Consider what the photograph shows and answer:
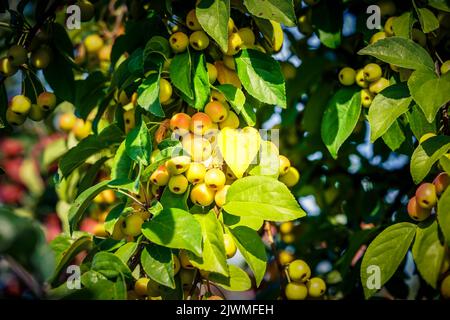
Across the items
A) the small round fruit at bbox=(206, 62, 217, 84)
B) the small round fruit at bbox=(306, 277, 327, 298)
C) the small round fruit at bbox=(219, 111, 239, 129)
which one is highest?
the small round fruit at bbox=(206, 62, 217, 84)

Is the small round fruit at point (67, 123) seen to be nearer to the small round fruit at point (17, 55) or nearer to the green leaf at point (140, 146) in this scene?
the small round fruit at point (17, 55)

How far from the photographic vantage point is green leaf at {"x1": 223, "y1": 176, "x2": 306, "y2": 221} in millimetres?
962

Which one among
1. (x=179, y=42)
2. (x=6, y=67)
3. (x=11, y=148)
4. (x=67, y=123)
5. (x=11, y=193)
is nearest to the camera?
(x=179, y=42)

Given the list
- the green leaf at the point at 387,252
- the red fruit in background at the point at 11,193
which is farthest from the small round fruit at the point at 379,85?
the red fruit in background at the point at 11,193

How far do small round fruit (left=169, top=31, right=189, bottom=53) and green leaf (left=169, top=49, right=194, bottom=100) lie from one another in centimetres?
1

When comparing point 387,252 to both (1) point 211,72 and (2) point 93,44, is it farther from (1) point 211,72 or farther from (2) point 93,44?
(2) point 93,44

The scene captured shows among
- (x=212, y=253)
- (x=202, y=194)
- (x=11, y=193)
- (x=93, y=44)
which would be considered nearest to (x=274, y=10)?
(x=202, y=194)

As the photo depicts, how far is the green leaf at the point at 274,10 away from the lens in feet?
3.44

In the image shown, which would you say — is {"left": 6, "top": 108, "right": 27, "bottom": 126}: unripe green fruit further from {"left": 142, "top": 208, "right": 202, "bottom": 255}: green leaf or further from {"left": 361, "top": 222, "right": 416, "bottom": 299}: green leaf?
{"left": 361, "top": 222, "right": 416, "bottom": 299}: green leaf

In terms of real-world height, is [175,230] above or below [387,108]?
below

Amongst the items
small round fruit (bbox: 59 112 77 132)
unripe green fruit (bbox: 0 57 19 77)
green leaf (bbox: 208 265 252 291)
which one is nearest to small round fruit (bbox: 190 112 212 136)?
green leaf (bbox: 208 265 252 291)

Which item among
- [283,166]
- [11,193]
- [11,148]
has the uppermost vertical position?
[283,166]

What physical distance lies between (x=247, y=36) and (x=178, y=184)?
0.42 metres

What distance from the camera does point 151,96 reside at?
1.04 m
